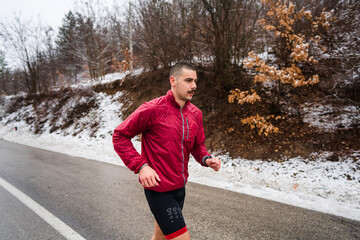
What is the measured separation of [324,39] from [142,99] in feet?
33.1

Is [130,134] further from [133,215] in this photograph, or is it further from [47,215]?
[47,215]

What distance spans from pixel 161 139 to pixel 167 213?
0.65 m

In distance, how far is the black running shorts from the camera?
177 centimetres

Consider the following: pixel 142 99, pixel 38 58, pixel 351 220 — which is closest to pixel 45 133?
pixel 142 99

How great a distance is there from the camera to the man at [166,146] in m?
1.78

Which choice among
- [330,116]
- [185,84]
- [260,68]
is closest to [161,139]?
[185,84]

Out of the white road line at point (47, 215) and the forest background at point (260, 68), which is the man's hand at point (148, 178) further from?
the forest background at point (260, 68)

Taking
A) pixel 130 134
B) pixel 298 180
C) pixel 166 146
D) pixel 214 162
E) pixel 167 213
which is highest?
pixel 130 134

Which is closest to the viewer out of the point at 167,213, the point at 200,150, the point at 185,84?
the point at 167,213

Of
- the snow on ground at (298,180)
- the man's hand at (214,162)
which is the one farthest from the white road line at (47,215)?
the snow on ground at (298,180)

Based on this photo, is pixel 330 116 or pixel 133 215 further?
pixel 330 116

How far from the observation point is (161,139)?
1861 millimetres

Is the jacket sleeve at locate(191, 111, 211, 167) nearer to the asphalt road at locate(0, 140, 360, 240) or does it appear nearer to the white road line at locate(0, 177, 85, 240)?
the asphalt road at locate(0, 140, 360, 240)

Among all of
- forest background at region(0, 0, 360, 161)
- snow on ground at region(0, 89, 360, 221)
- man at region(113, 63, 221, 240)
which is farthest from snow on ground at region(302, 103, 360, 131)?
man at region(113, 63, 221, 240)
